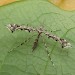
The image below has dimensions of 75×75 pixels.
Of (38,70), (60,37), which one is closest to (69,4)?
(60,37)

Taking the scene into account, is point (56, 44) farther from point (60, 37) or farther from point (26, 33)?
point (26, 33)

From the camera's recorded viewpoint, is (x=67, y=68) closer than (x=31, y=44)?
Yes

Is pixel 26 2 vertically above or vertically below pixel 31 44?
above

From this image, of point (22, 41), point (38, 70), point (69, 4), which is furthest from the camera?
point (69, 4)

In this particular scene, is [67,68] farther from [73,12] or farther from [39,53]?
[73,12]

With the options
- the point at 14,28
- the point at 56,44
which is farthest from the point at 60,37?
the point at 14,28

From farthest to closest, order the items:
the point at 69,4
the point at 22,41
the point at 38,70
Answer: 1. the point at 69,4
2. the point at 22,41
3. the point at 38,70
